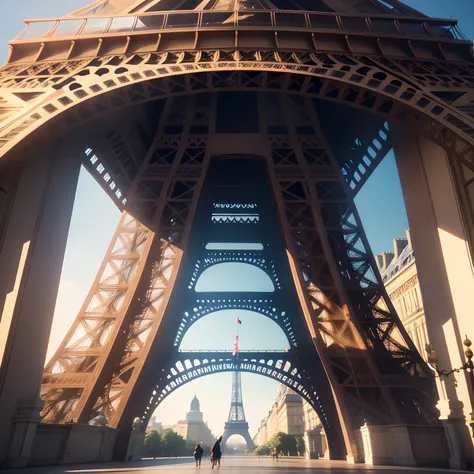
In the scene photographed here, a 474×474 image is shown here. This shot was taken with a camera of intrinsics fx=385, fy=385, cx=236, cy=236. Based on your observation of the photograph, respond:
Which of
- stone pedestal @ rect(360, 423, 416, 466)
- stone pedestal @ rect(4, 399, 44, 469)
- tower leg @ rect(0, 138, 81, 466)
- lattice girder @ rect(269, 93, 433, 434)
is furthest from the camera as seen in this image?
Result: lattice girder @ rect(269, 93, 433, 434)

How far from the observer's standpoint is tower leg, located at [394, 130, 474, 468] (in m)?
10.1

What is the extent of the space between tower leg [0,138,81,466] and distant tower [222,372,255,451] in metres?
109

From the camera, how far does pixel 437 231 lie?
476 inches

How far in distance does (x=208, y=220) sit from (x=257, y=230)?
158 inches

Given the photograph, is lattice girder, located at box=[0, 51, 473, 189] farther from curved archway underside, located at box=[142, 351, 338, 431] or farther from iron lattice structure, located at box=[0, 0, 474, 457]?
curved archway underside, located at box=[142, 351, 338, 431]

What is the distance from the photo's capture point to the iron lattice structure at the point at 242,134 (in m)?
12.5

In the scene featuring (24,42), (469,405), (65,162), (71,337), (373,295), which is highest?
(24,42)

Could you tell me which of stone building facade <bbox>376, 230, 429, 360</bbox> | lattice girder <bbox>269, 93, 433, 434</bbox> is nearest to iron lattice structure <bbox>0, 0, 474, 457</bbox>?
lattice girder <bbox>269, 93, 433, 434</bbox>

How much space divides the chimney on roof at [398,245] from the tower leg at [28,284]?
130ft

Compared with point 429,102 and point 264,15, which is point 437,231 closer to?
point 429,102

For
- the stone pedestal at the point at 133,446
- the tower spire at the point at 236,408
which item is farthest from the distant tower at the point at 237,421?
the stone pedestal at the point at 133,446

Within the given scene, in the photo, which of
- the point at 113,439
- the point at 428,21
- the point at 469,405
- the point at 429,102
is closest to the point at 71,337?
the point at 113,439

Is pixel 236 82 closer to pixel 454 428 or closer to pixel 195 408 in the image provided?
pixel 454 428

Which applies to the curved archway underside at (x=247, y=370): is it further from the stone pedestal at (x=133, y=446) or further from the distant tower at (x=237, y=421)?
the distant tower at (x=237, y=421)
